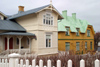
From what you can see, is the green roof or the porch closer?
the porch

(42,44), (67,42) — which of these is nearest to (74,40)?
(67,42)

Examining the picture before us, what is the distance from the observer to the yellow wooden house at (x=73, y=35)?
24516mm

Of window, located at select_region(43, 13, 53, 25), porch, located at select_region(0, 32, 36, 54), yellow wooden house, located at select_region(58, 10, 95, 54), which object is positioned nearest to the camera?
porch, located at select_region(0, 32, 36, 54)

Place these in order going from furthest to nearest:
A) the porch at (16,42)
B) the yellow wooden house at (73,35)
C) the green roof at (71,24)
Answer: the green roof at (71,24)
the yellow wooden house at (73,35)
the porch at (16,42)

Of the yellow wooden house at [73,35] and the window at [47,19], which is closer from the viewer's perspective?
the window at [47,19]

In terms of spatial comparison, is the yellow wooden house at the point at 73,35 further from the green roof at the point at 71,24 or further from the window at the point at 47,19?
the window at the point at 47,19

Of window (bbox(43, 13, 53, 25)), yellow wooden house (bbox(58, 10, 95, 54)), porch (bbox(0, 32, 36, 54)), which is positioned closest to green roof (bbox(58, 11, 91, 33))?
yellow wooden house (bbox(58, 10, 95, 54))

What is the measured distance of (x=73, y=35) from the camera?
26.8 meters

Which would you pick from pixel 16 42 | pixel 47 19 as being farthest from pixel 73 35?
pixel 16 42

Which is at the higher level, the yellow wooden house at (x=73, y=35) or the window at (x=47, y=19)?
the window at (x=47, y=19)

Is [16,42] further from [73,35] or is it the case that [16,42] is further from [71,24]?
[71,24]

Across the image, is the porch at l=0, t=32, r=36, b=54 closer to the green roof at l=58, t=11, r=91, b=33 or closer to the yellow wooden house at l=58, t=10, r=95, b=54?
the yellow wooden house at l=58, t=10, r=95, b=54

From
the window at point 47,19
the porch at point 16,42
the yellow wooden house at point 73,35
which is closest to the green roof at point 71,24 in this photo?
the yellow wooden house at point 73,35

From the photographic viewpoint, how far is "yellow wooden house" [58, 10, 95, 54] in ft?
80.4
